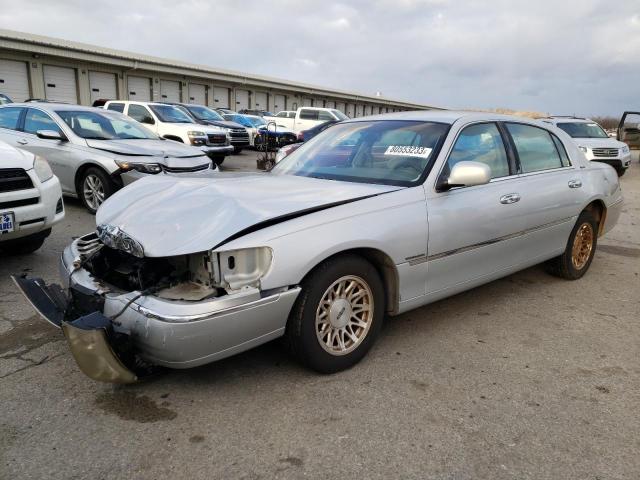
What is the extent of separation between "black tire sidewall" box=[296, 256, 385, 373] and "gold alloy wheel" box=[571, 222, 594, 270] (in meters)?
2.68

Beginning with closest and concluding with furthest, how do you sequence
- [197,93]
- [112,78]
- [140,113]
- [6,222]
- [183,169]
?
1. [6,222]
2. [183,169]
3. [140,113]
4. [112,78]
5. [197,93]

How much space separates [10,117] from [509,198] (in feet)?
26.2

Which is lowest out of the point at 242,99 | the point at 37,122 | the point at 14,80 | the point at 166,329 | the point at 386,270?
the point at 166,329

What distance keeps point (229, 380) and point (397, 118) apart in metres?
2.42

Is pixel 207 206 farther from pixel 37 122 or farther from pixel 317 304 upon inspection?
pixel 37 122

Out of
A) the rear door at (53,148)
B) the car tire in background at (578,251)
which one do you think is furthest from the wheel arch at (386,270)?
the rear door at (53,148)

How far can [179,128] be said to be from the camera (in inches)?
505

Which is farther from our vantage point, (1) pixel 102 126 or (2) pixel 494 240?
(1) pixel 102 126

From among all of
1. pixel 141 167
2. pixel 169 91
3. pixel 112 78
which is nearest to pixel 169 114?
pixel 141 167

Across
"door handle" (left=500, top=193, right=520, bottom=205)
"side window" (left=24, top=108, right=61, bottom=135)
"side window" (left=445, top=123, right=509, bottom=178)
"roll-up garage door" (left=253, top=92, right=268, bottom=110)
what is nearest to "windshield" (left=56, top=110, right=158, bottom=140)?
"side window" (left=24, top=108, right=61, bottom=135)

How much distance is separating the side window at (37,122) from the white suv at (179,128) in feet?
15.1

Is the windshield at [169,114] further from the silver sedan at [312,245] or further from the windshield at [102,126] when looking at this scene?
the silver sedan at [312,245]

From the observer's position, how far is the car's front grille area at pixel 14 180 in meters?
4.25

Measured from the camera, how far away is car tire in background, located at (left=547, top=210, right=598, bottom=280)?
188 inches
